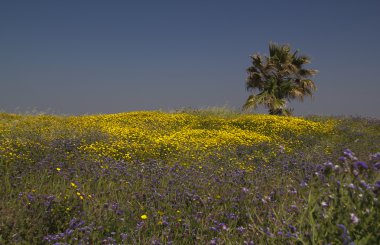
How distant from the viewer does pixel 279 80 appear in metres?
24.6

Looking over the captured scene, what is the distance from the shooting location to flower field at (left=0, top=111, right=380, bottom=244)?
9.86 ft

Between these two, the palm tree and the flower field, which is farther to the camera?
the palm tree

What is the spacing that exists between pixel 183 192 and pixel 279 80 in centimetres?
1993

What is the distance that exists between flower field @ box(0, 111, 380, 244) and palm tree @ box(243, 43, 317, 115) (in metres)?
11.4

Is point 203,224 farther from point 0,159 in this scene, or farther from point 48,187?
point 0,159

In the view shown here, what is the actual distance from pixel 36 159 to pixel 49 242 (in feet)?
15.0

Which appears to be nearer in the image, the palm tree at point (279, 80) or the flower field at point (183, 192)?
the flower field at point (183, 192)

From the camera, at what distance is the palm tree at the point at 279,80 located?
24.1 metres

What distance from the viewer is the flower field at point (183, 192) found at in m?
3.00

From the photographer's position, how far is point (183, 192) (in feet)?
19.3

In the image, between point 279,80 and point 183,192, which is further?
point 279,80

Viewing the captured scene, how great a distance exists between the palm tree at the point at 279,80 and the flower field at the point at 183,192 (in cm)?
1143

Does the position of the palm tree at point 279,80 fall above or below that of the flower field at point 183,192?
above

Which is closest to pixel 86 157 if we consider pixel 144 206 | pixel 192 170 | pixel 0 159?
pixel 0 159
